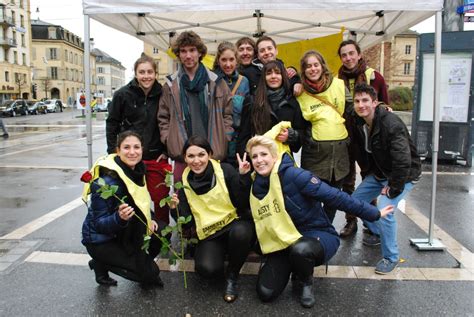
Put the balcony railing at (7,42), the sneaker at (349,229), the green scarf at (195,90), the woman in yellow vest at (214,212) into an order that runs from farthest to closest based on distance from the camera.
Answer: the balcony railing at (7,42), the sneaker at (349,229), the green scarf at (195,90), the woman in yellow vest at (214,212)

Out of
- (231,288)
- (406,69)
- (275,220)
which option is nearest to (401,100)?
(275,220)

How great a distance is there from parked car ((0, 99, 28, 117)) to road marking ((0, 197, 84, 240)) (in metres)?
33.0

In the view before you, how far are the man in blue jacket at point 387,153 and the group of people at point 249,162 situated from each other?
11 millimetres

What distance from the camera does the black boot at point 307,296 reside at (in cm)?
310

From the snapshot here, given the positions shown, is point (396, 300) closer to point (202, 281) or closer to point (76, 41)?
point (202, 281)

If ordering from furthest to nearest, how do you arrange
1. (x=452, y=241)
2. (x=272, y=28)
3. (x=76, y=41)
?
1. (x=76, y=41)
2. (x=272, y=28)
3. (x=452, y=241)

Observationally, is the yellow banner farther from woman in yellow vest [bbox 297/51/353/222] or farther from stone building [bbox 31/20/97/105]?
stone building [bbox 31/20/97/105]

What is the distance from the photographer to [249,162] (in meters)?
3.64

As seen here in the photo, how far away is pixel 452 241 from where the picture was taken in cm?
451

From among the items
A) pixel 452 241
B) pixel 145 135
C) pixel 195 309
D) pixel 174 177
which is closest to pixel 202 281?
pixel 195 309

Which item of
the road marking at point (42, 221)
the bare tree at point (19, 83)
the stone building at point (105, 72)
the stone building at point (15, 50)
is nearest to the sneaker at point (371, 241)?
the road marking at point (42, 221)

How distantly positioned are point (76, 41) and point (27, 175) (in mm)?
84892

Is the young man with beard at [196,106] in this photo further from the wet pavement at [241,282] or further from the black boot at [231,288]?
the wet pavement at [241,282]

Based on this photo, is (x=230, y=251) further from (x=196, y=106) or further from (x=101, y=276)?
(x=196, y=106)
